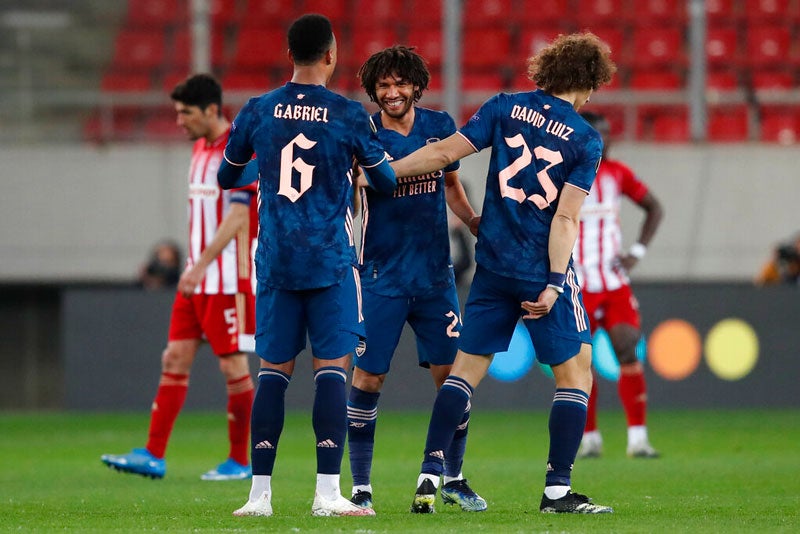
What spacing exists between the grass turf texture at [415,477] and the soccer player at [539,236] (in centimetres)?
39

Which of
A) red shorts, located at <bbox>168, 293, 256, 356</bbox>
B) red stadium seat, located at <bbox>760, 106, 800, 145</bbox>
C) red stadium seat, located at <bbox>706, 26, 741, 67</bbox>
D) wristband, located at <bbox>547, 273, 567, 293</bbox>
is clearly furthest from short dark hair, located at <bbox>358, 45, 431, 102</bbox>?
red stadium seat, located at <bbox>706, 26, 741, 67</bbox>

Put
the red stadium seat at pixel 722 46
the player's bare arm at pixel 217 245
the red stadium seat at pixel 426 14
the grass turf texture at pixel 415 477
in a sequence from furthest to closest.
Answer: the red stadium seat at pixel 426 14, the red stadium seat at pixel 722 46, the player's bare arm at pixel 217 245, the grass turf texture at pixel 415 477

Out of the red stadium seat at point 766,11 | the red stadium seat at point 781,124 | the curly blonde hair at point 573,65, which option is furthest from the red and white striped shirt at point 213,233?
the red stadium seat at point 766,11

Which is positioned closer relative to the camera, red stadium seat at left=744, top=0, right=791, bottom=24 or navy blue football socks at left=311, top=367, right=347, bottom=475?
navy blue football socks at left=311, top=367, right=347, bottom=475

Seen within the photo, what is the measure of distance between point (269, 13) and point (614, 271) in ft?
26.9

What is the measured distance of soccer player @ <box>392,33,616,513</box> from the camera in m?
5.82

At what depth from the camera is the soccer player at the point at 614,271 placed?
31.1ft

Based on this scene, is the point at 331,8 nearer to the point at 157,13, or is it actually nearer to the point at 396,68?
the point at 157,13

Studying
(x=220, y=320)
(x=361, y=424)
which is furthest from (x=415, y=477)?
(x=361, y=424)

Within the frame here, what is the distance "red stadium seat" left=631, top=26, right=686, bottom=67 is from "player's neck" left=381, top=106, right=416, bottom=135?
10217mm

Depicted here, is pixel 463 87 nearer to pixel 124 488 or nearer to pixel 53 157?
pixel 53 157

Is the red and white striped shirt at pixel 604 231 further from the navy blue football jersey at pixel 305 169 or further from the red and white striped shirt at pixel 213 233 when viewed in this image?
the navy blue football jersey at pixel 305 169

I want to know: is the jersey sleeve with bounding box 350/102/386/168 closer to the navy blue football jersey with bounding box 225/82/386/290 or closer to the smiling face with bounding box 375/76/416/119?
the navy blue football jersey with bounding box 225/82/386/290

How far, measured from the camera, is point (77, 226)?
1580 cm
